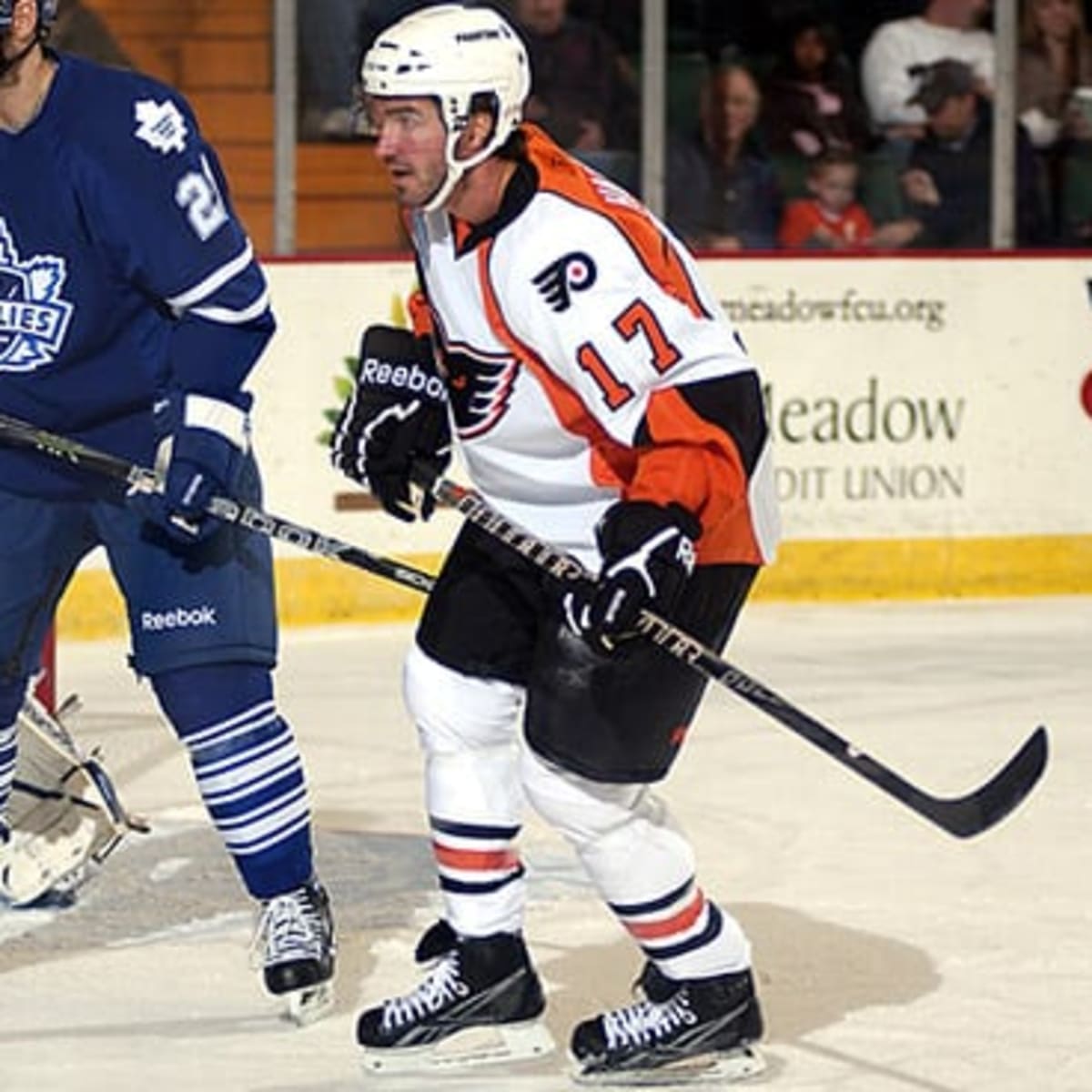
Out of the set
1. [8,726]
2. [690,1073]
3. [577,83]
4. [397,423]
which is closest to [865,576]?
[577,83]

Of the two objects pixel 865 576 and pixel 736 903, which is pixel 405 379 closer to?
pixel 736 903

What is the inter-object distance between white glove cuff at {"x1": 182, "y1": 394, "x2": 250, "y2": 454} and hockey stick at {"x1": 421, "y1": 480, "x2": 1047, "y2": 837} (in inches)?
16.0

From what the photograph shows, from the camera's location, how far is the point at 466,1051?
487 centimetres

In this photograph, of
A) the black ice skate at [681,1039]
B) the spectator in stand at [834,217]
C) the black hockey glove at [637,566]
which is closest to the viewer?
the black hockey glove at [637,566]

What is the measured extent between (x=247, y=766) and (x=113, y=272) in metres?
0.62

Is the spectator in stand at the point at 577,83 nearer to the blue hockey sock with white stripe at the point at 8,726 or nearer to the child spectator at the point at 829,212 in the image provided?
the child spectator at the point at 829,212

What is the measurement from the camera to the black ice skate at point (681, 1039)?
4734mm

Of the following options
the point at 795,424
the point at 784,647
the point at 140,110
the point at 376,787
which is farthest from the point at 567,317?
the point at 795,424

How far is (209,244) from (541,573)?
22.5 inches

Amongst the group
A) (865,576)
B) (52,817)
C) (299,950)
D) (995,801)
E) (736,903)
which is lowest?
(865,576)

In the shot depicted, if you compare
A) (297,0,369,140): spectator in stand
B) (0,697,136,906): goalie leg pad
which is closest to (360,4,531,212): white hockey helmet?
(0,697,136,906): goalie leg pad

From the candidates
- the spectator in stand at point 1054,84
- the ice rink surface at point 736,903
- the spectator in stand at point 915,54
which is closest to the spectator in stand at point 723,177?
the spectator in stand at point 915,54

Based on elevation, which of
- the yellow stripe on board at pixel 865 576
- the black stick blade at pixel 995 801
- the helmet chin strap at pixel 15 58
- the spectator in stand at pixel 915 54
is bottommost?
the yellow stripe on board at pixel 865 576

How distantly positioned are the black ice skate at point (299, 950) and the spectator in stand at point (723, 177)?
4627 millimetres
